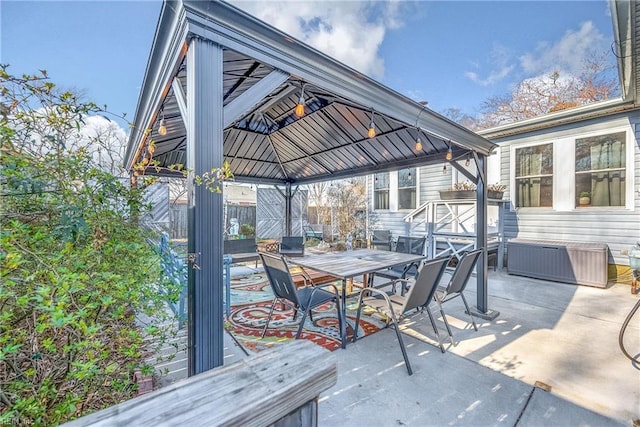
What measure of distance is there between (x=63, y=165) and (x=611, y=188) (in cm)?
812

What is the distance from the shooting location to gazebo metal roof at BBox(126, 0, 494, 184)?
1.75m

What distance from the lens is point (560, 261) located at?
5.56 meters

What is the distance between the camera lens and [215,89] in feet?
5.26

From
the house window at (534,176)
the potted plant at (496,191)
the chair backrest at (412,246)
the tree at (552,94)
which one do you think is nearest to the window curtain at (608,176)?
the house window at (534,176)

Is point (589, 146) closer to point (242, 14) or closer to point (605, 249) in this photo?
point (605, 249)

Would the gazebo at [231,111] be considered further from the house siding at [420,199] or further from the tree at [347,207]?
the tree at [347,207]

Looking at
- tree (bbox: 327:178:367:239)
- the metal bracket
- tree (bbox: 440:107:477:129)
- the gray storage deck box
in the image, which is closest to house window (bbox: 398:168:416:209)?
tree (bbox: 327:178:367:239)

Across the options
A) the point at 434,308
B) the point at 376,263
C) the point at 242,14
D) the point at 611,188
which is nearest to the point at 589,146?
the point at 611,188

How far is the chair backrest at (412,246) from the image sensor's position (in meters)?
5.46

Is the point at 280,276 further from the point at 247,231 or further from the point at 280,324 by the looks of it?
the point at 247,231

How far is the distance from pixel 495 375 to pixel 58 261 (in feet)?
10.3

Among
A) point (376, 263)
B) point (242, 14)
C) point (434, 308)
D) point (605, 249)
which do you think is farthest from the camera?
point (605, 249)

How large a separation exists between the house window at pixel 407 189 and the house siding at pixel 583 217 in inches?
92.4

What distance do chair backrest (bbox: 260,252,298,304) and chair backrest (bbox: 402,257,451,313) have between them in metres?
1.16
